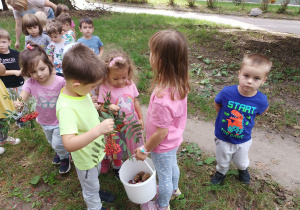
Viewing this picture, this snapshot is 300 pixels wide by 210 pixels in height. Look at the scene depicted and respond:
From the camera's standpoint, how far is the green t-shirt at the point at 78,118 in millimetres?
1470

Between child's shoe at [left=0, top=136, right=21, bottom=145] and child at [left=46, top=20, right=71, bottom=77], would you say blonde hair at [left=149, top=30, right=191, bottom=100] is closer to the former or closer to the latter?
child at [left=46, top=20, right=71, bottom=77]

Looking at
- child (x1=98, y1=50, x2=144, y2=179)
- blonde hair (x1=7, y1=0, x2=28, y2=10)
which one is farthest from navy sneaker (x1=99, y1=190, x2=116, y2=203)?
blonde hair (x1=7, y1=0, x2=28, y2=10)

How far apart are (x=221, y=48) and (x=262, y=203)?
16.8 ft

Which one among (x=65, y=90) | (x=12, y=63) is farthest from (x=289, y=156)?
(x=12, y=63)

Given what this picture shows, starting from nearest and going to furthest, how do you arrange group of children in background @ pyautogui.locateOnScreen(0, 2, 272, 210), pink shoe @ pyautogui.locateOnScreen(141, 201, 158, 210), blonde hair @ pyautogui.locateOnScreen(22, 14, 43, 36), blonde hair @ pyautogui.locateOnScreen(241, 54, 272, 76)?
1. group of children in background @ pyautogui.locateOnScreen(0, 2, 272, 210)
2. blonde hair @ pyautogui.locateOnScreen(241, 54, 272, 76)
3. pink shoe @ pyautogui.locateOnScreen(141, 201, 158, 210)
4. blonde hair @ pyautogui.locateOnScreen(22, 14, 43, 36)

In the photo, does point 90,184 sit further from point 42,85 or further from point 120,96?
point 42,85

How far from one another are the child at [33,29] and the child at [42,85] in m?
1.75

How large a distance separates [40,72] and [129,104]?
965mm

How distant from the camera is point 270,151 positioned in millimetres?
3102

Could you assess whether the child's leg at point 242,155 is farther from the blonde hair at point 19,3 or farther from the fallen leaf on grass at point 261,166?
the blonde hair at point 19,3

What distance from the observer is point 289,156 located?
301 cm

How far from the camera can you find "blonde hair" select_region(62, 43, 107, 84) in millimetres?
1480

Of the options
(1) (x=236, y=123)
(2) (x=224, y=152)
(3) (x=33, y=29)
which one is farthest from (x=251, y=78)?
(3) (x=33, y=29)

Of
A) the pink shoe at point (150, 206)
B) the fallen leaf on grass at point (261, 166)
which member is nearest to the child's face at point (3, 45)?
the pink shoe at point (150, 206)
